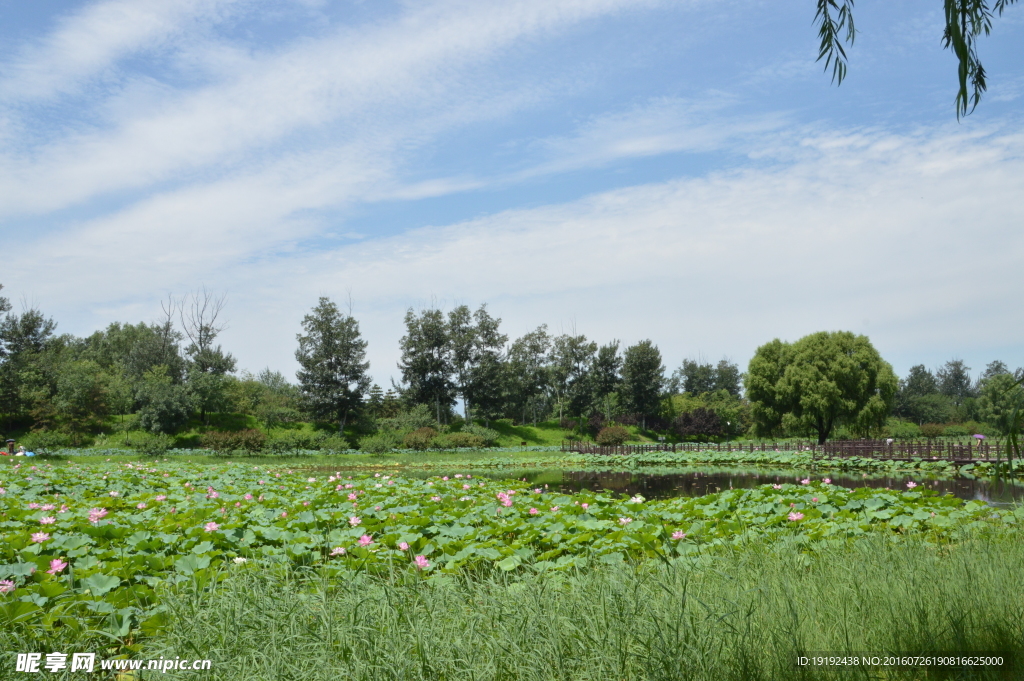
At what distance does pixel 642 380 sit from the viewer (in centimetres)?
5194

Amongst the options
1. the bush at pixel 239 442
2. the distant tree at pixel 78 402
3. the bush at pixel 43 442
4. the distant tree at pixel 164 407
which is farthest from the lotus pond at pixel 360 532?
the distant tree at pixel 78 402

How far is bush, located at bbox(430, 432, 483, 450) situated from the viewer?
114 feet

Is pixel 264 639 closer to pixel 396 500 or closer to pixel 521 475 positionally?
pixel 396 500

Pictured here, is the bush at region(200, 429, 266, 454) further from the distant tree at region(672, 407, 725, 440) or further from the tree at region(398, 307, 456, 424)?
the distant tree at region(672, 407, 725, 440)

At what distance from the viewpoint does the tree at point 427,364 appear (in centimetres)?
4772

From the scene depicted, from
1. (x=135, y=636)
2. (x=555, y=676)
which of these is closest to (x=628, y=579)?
(x=555, y=676)

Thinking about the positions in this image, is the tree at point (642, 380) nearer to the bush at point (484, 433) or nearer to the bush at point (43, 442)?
the bush at point (484, 433)

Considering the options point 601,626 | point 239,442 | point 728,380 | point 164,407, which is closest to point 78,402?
point 164,407

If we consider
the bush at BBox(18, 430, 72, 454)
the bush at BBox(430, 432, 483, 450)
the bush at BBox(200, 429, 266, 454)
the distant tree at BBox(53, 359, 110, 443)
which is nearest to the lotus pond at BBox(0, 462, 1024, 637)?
the bush at BBox(18, 430, 72, 454)

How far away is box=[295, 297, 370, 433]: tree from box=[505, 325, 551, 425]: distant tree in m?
12.0

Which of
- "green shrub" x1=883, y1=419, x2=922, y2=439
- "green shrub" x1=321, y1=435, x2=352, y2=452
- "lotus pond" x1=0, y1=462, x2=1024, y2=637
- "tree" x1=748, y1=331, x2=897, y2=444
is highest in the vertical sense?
"tree" x1=748, y1=331, x2=897, y2=444

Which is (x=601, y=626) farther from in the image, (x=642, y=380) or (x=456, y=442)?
(x=642, y=380)

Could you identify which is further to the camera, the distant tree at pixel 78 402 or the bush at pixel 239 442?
the distant tree at pixel 78 402

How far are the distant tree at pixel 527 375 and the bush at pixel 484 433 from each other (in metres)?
6.74
